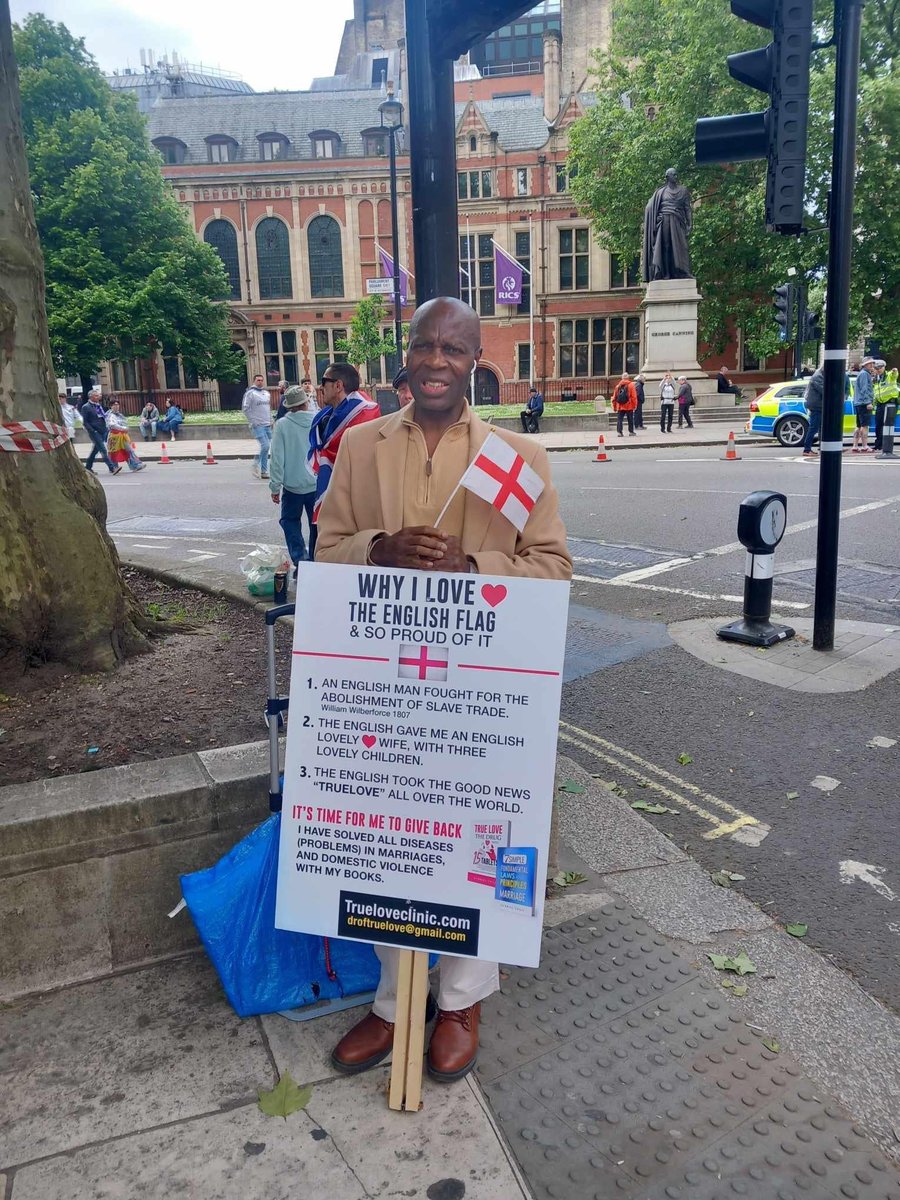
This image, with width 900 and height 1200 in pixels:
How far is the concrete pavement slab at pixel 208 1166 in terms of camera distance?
6.97 feet

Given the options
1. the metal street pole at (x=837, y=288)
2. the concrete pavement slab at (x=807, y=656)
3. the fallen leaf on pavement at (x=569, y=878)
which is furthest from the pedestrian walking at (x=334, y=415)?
the fallen leaf on pavement at (x=569, y=878)

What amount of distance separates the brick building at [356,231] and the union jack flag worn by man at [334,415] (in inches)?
1635

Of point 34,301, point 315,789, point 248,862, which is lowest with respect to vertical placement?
point 248,862

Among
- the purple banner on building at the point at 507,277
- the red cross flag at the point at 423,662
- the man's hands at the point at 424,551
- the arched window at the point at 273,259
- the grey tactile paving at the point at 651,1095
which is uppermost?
the arched window at the point at 273,259

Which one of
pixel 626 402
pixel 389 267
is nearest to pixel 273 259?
pixel 389 267

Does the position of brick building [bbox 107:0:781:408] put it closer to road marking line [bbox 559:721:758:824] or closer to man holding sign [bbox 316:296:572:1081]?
road marking line [bbox 559:721:758:824]

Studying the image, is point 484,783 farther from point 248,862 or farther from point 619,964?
point 619,964

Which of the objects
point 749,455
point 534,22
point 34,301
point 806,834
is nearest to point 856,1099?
point 806,834

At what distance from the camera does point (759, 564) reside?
6328mm

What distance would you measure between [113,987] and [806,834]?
2.77 m

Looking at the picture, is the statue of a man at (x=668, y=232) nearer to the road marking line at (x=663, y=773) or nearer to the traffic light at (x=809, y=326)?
the traffic light at (x=809, y=326)

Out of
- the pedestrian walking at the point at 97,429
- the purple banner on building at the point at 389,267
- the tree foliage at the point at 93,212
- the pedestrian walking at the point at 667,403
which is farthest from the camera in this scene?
the tree foliage at the point at 93,212

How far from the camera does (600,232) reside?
132 feet

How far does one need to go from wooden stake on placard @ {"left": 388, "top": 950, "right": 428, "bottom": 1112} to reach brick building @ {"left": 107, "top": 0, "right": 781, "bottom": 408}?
46.5 m
